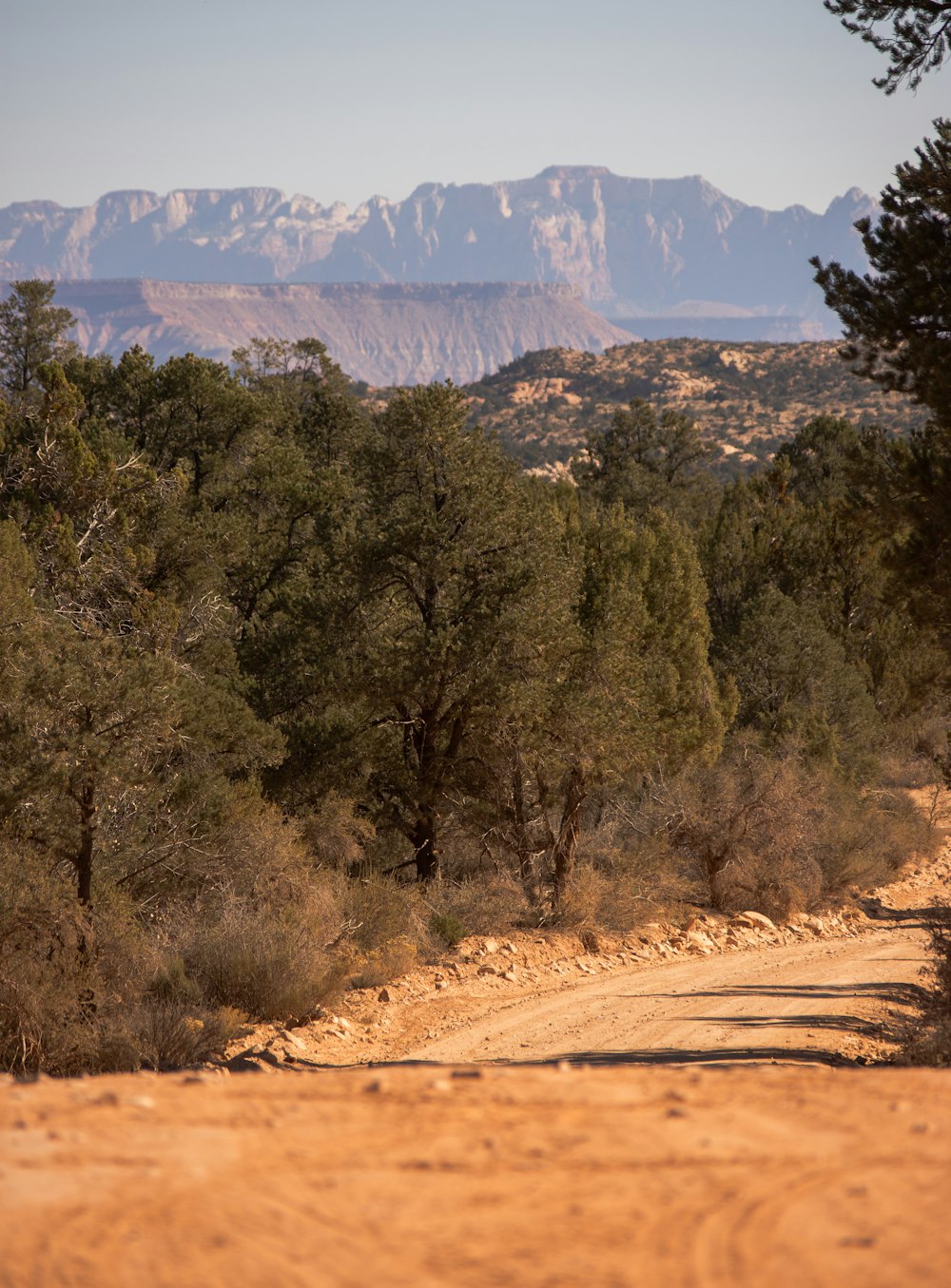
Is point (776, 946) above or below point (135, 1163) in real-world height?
below

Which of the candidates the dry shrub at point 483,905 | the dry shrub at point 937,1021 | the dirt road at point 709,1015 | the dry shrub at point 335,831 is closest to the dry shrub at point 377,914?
the dry shrub at point 483,905

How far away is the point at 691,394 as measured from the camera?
4405 inches

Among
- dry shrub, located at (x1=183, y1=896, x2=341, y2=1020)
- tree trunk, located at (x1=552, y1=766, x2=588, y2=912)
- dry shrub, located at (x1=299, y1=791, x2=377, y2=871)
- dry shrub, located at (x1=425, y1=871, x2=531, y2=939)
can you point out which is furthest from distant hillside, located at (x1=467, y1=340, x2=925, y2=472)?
dry shrub, located at (x1=183, y1=896, x2=341, y2=1020)

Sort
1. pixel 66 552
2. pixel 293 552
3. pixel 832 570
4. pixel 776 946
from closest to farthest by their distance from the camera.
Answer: pixel 776 946 < pixel 66 552 < pixel 293 552 < pixel 832 570

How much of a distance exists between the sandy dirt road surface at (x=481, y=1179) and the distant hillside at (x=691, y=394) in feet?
260

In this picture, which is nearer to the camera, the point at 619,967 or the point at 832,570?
the point at 619,967

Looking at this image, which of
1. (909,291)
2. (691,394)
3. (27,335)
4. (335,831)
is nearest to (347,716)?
(335,831)

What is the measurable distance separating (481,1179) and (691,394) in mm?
111882

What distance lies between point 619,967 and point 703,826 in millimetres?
4841

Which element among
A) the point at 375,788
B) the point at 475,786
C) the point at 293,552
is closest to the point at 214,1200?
the point at 475,786

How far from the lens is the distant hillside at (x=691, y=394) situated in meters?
92.4

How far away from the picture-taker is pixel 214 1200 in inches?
174

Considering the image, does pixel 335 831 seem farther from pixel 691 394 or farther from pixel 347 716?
pixel 691 394

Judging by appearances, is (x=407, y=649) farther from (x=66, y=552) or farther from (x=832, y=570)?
(x=832, y=570)
